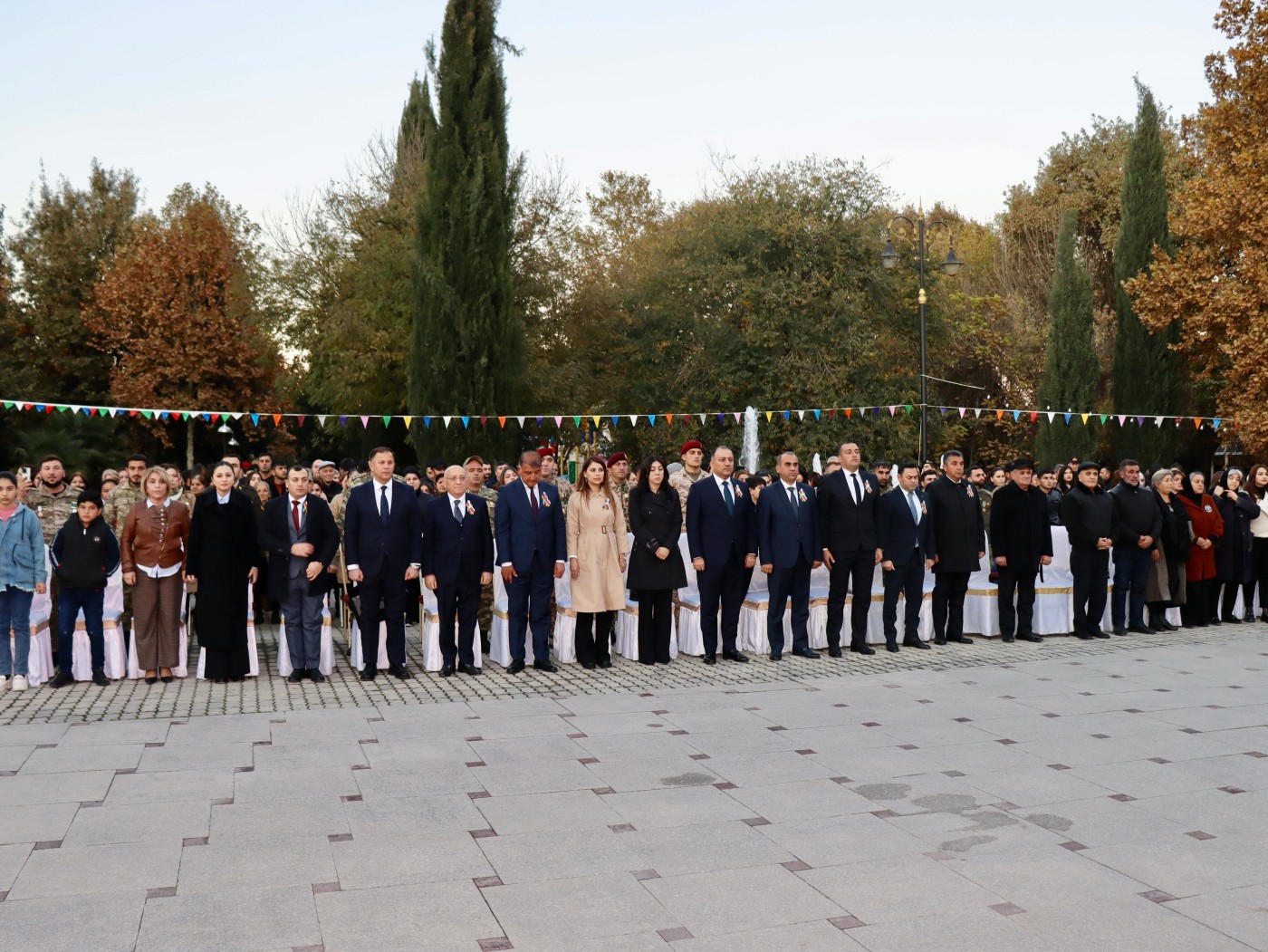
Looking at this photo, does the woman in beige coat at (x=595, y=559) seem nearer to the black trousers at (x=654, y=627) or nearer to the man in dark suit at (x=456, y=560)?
the black trousers at (x=654, y=627)

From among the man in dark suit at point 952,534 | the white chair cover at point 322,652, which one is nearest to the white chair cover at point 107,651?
the white chair cover at point 322,652

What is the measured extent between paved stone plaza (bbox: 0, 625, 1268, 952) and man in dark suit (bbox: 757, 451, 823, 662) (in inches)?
56.0

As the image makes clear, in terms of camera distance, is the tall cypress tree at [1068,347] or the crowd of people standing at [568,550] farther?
the tall cypress tree at [1068,347]

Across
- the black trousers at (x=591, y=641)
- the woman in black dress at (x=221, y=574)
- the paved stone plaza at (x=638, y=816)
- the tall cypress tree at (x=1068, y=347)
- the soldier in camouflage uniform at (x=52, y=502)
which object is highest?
the tall cypress tree at (x=1068, y=347)

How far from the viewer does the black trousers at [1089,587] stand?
37.6ft

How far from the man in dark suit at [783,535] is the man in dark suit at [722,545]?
0.16 metres

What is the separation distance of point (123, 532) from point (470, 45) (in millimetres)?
18137

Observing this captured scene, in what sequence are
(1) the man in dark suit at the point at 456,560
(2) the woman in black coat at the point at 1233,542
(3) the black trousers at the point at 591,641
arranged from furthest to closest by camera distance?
(2) the woman in black coat at the point at 1233,542 < (3) the black trousers at the point at 591,641 < (1) the man in dark suit at the point at 456,560

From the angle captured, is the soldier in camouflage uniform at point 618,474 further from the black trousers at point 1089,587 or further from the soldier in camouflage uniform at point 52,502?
the black trousers at point 1089,587

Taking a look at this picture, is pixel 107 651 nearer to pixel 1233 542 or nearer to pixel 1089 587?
pixel 1089 587

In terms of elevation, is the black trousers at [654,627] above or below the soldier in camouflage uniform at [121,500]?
below

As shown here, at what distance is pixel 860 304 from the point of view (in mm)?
27906

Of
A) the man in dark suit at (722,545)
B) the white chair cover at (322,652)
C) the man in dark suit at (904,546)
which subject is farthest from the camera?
the man in dark suit at (904,546)

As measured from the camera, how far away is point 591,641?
32.5 ft
